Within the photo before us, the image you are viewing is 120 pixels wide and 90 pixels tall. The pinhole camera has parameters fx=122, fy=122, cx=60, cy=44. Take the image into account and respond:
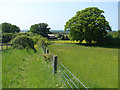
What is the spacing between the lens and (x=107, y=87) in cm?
439

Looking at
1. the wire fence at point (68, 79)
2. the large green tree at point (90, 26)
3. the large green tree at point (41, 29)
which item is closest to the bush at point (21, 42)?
the wire fence at point (68, 79)

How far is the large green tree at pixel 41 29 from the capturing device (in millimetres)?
47919

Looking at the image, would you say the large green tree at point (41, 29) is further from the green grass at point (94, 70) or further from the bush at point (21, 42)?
the green grass at point (94, 70)

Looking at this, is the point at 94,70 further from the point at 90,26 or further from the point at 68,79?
the point at 90,26

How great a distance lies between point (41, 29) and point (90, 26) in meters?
27.1

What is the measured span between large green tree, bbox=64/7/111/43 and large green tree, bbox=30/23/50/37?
20121mm

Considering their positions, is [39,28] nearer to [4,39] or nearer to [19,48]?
[4,39]

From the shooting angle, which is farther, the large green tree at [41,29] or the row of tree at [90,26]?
the large green tree at [41,29]

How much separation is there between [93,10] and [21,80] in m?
29.1

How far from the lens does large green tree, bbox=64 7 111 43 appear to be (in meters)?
27.0

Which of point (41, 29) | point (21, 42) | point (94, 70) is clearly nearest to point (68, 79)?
point (94, 70)

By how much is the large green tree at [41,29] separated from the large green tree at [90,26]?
792 inches

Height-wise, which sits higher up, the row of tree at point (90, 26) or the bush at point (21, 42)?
the row of tree at point (90, 26)

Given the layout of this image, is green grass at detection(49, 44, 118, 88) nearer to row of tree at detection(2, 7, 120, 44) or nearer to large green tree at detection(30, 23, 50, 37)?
row of tree at detection(2, 7, 120, 44)
